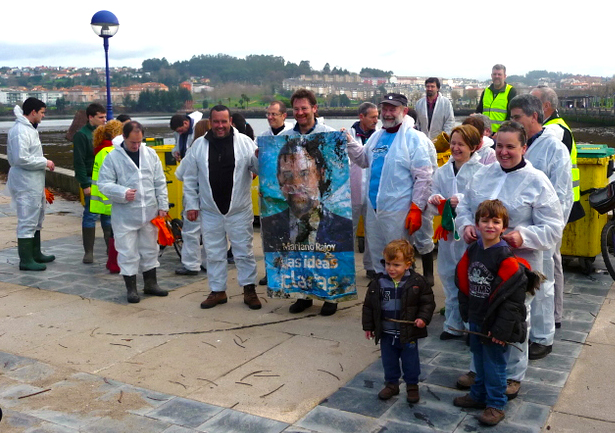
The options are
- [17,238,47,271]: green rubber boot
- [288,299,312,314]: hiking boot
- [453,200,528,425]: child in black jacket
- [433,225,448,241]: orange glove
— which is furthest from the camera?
[17,238,47,271]: green rubber boot

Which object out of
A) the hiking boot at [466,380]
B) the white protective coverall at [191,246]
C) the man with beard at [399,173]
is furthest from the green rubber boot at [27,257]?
the hiking boot at [466,380]

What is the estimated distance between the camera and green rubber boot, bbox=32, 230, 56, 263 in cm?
847

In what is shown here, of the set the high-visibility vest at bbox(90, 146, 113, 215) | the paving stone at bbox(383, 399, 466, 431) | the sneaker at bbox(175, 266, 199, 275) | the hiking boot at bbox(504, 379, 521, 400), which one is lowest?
the sneaker at bbox(175, 266, 199, 275)

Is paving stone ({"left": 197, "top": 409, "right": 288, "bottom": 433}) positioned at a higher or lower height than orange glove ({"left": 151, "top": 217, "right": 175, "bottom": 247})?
lower

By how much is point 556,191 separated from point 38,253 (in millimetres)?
6193

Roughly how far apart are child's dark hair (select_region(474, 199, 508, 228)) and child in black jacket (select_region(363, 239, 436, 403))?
53cm

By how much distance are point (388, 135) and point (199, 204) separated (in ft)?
6.38

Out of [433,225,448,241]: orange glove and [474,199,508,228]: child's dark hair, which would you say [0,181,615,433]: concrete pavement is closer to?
[433,225,448,241]: orange glove

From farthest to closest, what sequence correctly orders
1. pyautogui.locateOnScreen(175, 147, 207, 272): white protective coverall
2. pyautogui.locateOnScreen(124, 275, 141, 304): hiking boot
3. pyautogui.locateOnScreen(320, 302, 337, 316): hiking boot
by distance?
pyautogui.locateOnScreen(175, 147, 207, 272): white protective coverall
pyautogui.locateOnScreen(124, 275, 141, 304): hiking boot
pyautogui.locateOnScreen(320, 302, 337, 316): hiking boot

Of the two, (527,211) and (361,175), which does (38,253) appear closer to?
(361,175)

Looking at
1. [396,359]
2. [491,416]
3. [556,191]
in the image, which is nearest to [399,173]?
[556,191]

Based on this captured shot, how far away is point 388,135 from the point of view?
242 inches

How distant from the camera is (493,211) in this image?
4.12 metres

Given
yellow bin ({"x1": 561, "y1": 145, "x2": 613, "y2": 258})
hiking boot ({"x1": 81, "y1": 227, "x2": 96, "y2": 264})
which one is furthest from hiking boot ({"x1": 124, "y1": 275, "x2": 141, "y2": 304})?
yellow bin ({"x1": 561, "y1": 145, "x2": 613, "y2": 258})
